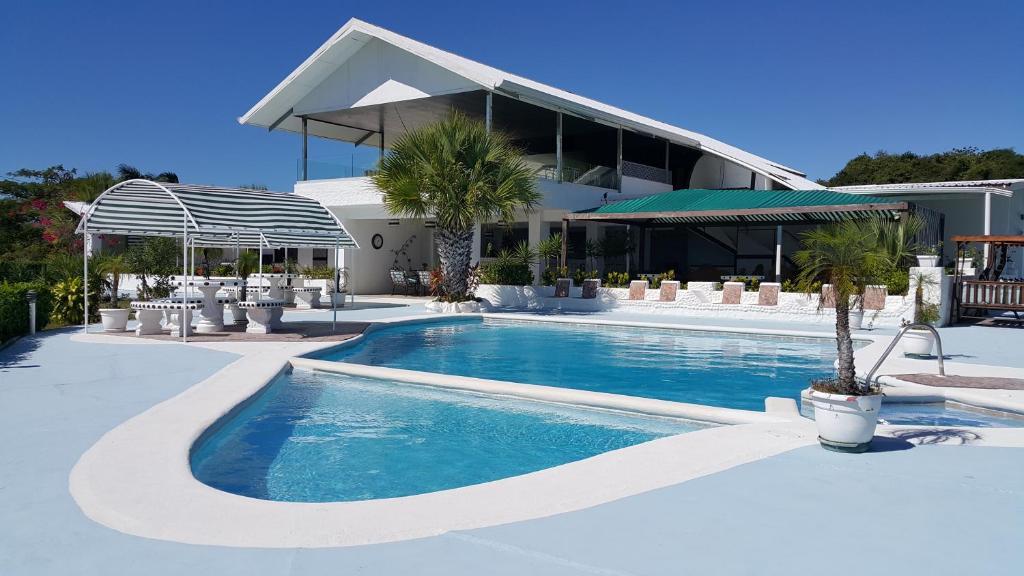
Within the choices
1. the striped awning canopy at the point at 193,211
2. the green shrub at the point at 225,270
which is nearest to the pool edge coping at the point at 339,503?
the striped awning canopy at the point at 193,211

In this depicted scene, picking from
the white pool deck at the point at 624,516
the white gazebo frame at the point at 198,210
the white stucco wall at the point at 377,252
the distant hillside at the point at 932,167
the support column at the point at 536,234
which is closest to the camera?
the white pool deck at the point at 624,516

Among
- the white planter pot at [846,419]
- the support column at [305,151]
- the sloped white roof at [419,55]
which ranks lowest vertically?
the white planter pot at [846,419]

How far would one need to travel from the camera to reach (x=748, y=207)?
19953mm

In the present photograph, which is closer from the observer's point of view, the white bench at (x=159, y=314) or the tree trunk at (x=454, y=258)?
the white bench at (x=159, y=314)

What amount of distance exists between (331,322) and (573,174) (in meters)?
11.2

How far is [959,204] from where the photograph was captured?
23.8m

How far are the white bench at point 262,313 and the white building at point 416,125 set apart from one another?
753cm

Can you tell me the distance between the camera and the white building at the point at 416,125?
21.9m

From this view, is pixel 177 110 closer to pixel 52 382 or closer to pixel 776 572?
pixel 52 382

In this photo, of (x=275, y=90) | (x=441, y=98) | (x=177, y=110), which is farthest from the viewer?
(x=177, y=110)

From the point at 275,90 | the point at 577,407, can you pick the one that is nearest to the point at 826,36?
the point at 275,90

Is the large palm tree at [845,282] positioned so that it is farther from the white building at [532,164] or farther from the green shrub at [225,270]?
the green shrub at [225,270]

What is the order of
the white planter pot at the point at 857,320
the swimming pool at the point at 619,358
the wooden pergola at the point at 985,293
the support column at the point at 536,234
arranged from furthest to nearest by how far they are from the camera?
the support column at the point at 536,234 → the white planter pot at the point at 857,320 → the wooden pergola at the point at 985,293 → the swimming pool at the point at 619,358

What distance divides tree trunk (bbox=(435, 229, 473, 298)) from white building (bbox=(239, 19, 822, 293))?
3.14 metres
